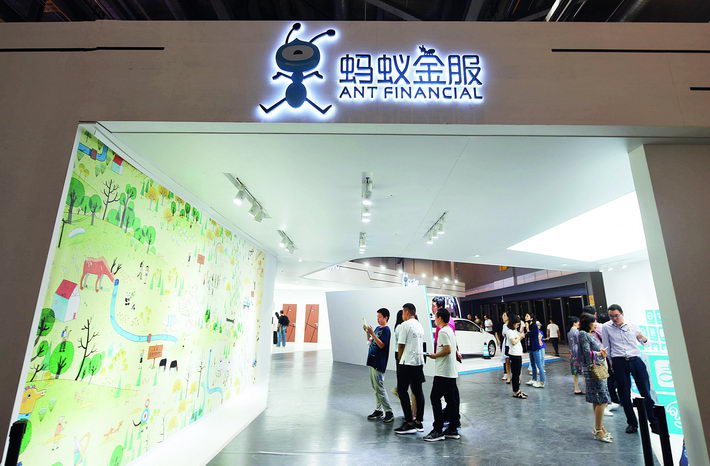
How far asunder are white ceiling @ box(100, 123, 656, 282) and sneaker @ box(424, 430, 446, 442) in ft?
8.71

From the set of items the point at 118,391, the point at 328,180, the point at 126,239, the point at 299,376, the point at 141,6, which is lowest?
the point at 299,376

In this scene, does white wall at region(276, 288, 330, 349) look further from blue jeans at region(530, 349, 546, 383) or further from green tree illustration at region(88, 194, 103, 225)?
green tree illustration at region(88, 194, 103, 225)

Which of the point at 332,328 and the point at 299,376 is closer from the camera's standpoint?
the point at 299,376

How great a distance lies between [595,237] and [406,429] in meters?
5.39

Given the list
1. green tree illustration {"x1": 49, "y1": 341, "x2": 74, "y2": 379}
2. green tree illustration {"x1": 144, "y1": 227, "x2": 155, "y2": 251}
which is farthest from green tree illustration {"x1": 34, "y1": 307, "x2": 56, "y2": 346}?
green tree illustration {"x1": 144, "y1": 227, "x2": 155, "y2": 251}

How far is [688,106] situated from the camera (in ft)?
8.14

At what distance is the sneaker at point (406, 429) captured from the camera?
4.21 metres

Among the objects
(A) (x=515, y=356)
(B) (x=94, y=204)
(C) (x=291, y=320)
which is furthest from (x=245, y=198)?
(C) (x=291, y=320)

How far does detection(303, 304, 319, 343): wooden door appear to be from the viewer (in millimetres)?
16125

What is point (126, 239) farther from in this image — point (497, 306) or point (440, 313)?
point (497, 306)

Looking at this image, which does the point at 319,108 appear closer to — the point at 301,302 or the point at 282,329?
the point at 282,329

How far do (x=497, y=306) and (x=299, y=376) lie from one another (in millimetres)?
18088

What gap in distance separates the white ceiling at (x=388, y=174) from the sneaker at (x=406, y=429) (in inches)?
104

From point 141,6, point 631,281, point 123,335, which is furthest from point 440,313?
point 631,281
